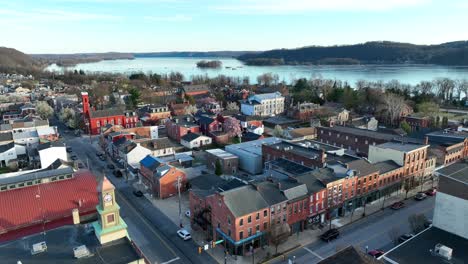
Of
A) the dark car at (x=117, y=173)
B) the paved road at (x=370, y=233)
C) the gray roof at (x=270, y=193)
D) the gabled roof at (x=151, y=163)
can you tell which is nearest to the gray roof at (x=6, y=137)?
the dark car at (x=117, y=173)

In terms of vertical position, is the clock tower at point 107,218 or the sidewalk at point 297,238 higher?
the clock tower at point 107,218

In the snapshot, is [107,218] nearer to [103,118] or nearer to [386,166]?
[386,166]

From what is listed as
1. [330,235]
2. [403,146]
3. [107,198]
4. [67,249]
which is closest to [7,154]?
[67,249]

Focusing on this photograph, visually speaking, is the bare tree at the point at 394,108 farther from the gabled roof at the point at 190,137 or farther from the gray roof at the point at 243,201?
the gray roof at the point at 243,201

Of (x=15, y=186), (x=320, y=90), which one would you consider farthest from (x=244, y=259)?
(x=320, y=90)

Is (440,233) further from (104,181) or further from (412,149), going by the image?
(104,181)

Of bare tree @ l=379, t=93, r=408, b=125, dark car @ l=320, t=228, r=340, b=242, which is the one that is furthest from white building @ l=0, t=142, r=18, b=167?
bare tree @ l=379, t=93, r=408, b=125
